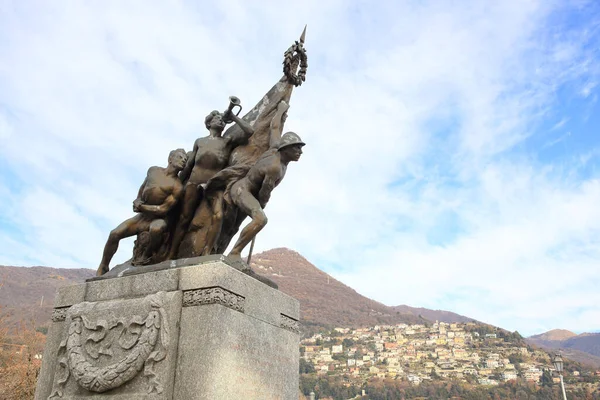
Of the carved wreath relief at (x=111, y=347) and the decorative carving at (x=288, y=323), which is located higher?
the decorative carving at (x=288, y=323)

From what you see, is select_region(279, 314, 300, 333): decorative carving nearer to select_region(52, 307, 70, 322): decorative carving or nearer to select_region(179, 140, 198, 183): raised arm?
select_region(179, 140, 198, 183): raised arm

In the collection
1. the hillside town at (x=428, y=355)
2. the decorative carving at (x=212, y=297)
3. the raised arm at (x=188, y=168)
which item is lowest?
the decorative carving at (x=212, y=297)

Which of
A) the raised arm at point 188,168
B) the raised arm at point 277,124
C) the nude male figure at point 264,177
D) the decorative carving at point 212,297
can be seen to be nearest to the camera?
the decorative carving at point 212,297

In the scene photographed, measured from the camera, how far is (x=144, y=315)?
6008mm

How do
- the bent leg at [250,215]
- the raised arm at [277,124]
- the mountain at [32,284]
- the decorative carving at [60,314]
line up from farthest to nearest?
the mountain at [32,284]
the raised arm at [277,124]
the decorative carving at [60,314]
the bent leg at [250,215]

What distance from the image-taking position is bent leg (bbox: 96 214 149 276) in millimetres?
7566

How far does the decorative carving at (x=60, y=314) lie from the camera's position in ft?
22.7

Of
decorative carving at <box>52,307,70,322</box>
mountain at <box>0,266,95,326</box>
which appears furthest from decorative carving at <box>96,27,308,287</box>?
mountain at <box>0,266,95,326</box>

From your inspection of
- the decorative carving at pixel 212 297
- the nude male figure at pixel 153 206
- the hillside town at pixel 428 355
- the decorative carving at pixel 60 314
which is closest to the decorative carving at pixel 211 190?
the nude male figure at pixel 153 206

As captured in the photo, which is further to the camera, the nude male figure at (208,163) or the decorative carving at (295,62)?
the decorative carving at (295,62)

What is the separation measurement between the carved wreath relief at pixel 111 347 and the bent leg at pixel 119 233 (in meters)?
1.22

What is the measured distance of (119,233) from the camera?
24.9 ft

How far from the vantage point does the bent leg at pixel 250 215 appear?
22.1 feet

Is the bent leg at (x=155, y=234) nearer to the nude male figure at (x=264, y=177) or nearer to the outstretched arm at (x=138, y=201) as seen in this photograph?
the outstretched arm at (x=138, y=201)
